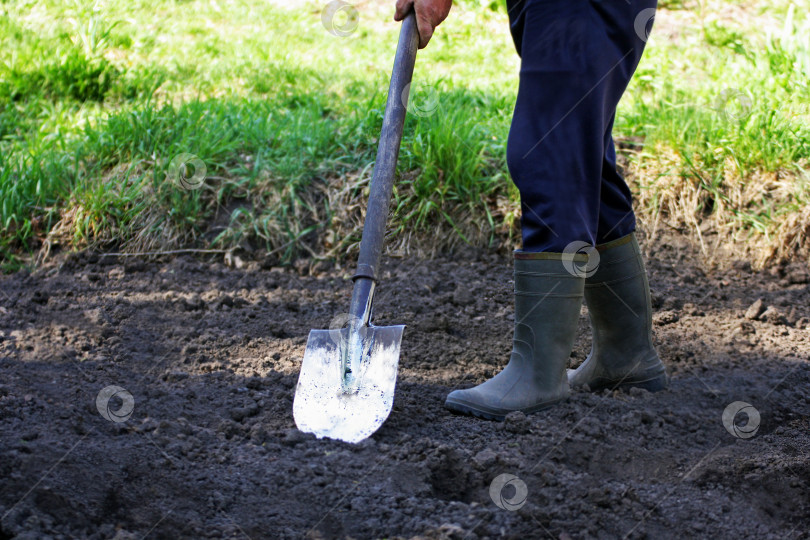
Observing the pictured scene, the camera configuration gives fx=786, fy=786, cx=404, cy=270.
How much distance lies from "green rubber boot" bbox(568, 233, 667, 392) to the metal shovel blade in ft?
2.08

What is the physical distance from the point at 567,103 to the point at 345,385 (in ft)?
2.97

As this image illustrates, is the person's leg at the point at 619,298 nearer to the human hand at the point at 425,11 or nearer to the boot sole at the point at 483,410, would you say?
the boot sole at the point at 483,410

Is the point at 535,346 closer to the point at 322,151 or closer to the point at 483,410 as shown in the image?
the point at 483,410

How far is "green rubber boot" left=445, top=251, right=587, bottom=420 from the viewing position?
6.69 ft

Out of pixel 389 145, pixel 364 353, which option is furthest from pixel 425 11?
pixel 364 353

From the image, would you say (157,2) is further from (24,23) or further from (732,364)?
(732,364)

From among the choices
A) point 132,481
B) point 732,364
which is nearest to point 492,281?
point 732,364

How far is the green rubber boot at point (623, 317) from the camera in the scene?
2270 millimetres

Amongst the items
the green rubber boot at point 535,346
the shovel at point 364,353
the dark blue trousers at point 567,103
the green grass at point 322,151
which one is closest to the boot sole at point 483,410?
the green rubber boot at point 535,346

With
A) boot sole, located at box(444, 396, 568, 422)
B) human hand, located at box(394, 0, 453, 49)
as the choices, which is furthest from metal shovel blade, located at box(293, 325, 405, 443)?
human hand, located at box(394, 0, 453, 49)

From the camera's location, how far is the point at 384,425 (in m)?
2.01

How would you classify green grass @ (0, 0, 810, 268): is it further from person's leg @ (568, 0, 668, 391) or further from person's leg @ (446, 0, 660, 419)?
person's leg @ (446, 0, 660, 419)

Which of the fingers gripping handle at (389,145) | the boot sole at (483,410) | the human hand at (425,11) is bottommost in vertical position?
the boot sole at (483,410)

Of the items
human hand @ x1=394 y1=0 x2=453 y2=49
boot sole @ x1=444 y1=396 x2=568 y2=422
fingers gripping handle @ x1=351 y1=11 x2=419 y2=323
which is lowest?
boot sole @ x1=444 y1=396 x2=568 y2=422
